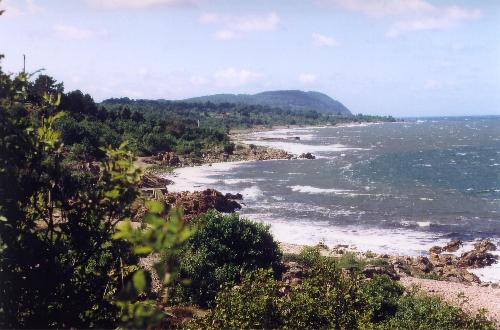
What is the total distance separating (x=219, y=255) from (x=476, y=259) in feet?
54.9

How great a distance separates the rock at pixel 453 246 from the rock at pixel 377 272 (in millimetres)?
8267

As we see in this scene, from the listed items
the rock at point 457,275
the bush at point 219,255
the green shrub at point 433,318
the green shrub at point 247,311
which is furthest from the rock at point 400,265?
the green shrub at point 247,311

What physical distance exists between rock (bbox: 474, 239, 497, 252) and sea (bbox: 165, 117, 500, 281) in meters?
1.25

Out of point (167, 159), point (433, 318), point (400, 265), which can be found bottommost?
point (400, 265)

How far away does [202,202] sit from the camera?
3666cm

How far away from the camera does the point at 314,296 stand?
11570mm

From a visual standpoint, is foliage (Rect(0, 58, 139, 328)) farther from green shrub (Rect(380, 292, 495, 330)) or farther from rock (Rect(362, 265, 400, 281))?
rock (Rect(362, 265, 400, 281))

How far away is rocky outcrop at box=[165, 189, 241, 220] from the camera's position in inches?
1412

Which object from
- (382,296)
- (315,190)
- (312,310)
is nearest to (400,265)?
(382,296)

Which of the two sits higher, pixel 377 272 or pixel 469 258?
pixel 377 272

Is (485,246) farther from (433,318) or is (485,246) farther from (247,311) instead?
(247,311)

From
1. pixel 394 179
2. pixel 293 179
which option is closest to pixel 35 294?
pixel 293 179

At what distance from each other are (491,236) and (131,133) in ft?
171

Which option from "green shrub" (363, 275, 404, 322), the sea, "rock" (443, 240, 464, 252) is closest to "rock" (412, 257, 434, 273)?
the sea
